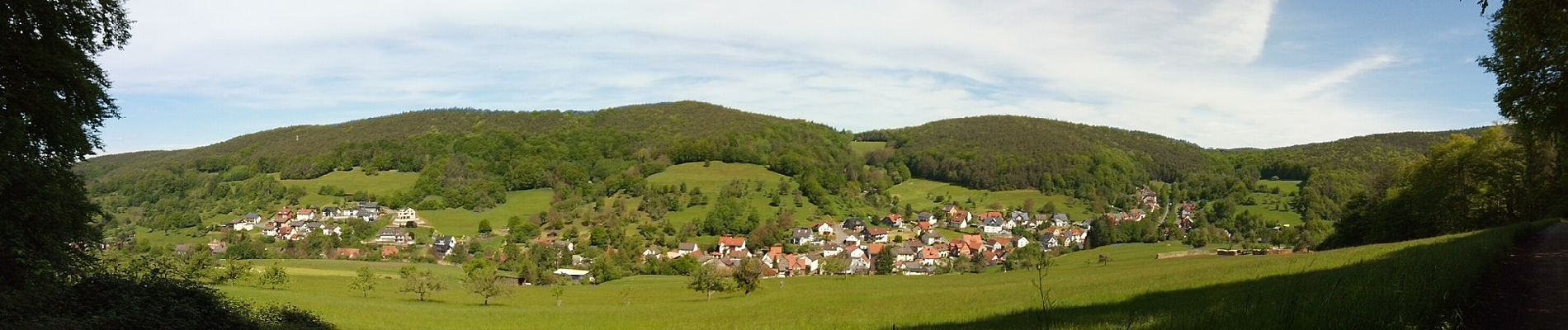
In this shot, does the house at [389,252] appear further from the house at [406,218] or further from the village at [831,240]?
the house at [406,218]

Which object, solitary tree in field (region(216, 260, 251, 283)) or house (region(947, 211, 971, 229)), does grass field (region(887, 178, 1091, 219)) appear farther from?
solitary tree in field (region(216, 260, 251, 283))

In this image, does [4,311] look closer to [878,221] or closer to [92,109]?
[92,109]

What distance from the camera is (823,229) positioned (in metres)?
135

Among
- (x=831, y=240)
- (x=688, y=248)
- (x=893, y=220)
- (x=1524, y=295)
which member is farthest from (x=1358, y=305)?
(x=893, y=220)

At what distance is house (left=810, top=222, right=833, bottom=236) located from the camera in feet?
439

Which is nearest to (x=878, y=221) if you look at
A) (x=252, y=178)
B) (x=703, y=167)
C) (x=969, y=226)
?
(x=969, y=226)

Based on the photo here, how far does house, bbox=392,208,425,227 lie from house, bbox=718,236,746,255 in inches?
2247

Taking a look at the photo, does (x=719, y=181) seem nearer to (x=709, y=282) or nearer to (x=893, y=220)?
(x=893, y=220)

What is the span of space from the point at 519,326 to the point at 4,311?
21.1 meters

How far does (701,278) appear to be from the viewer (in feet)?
168

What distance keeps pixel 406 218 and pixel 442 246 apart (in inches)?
1009

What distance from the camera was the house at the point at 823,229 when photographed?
133750 millimetres

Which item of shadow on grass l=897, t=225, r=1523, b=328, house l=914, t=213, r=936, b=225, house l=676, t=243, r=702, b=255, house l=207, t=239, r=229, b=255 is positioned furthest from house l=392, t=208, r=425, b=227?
shadow on grass l=897, t=225, r=1523, b=328

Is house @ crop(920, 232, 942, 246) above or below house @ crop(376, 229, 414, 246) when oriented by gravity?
below
